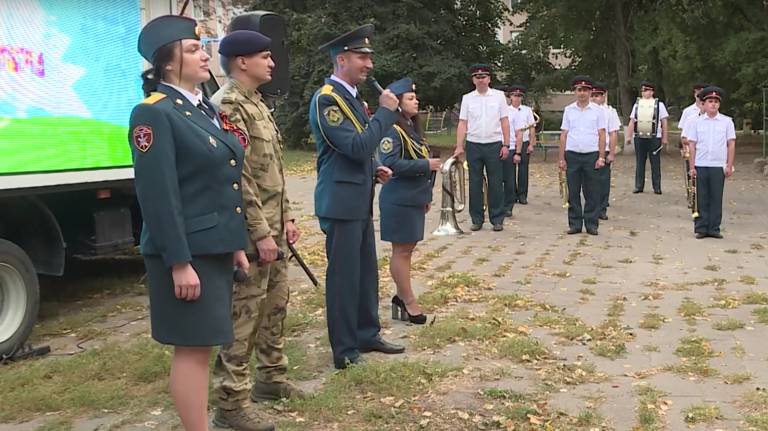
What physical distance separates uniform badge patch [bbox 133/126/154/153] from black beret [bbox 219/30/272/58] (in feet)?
3.40

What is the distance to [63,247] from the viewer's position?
20.9ft

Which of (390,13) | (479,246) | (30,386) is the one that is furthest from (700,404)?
(390,13)

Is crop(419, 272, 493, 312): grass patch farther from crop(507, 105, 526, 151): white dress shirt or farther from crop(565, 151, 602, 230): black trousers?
crop(507, 105, 526, 151): white dress shirt

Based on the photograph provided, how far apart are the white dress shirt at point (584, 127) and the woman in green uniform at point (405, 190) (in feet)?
16.7

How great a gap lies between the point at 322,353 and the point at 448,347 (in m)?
0.83

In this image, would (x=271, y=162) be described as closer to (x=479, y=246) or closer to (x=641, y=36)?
(x=479, y=246)

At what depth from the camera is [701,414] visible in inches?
172

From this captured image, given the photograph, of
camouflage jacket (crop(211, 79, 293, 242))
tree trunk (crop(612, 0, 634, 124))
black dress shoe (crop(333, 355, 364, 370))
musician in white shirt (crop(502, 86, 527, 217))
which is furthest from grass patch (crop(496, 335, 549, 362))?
tree trunk (crop(612, 0, 634, 124))

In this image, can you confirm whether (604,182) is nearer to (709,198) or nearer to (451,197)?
(709,198)

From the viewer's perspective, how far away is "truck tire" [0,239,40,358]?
570cm

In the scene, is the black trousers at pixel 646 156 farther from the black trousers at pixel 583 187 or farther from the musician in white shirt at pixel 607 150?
the black trousers at pixel 583 187

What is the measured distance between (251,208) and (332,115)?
1066 mm

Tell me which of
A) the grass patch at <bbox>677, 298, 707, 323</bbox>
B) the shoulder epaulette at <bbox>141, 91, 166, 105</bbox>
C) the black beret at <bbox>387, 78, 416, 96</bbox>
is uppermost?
the black beret at <bbox>387, 78, 416, 96</bbox>

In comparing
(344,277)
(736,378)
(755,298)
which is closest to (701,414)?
(736,378)
